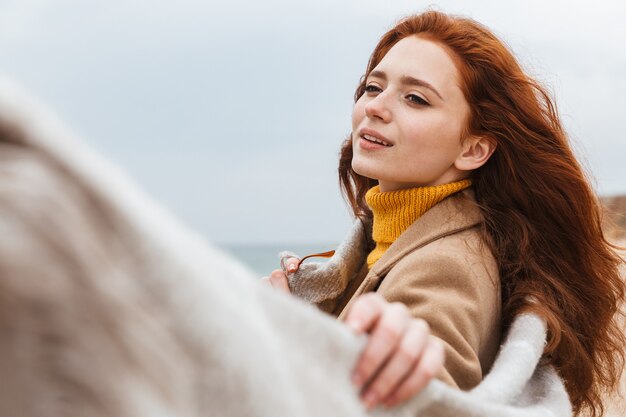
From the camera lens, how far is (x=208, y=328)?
680 millimetres

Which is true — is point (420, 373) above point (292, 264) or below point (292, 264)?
above

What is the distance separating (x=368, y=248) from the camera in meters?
2.51

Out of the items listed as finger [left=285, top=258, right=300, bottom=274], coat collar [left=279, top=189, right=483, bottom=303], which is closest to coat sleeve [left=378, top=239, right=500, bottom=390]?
coat collar [left=279, top=189, right=483, bottom=303]

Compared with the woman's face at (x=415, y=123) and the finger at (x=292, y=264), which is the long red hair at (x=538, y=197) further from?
the finger at (x=292, y=264)

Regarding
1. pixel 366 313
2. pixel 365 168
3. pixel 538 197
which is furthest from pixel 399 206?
pixel 366 313

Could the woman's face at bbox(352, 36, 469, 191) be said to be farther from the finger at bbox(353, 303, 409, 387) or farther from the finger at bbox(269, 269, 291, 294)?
the finger at bbox(353, 303, 409, 387)

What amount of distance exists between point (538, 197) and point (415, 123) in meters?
0.40

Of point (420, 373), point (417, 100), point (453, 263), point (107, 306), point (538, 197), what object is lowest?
point (538, 197)

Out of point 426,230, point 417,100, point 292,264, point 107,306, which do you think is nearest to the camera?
point 107,306

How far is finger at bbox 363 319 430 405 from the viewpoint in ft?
2.94

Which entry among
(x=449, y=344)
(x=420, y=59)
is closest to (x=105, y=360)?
(x=449, y=344)

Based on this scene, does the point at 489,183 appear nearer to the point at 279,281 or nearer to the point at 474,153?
the point at 474,153

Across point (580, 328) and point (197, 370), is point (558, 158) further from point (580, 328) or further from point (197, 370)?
point (197, 370)

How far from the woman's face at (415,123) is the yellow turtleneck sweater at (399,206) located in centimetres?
4
